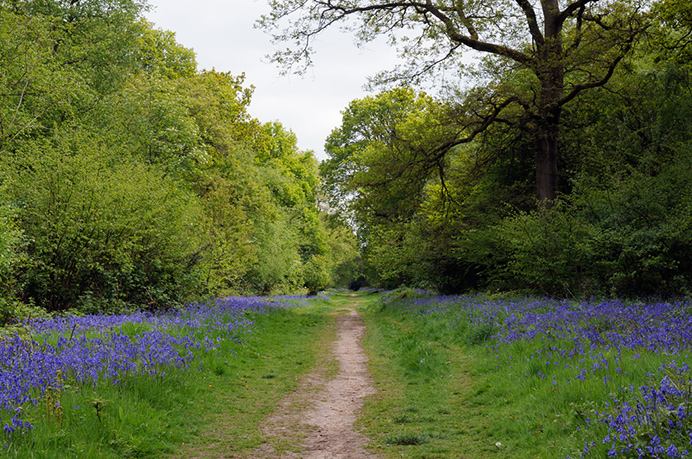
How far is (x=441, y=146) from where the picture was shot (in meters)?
18.7

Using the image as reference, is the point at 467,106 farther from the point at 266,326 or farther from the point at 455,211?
the point at 266,326

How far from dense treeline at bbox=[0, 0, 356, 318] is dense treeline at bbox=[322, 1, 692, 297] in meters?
8.50

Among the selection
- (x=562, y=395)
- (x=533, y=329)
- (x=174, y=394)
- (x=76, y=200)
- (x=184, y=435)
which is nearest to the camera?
(x=562, y=395)

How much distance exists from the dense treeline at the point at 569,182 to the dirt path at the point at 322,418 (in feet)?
24.1

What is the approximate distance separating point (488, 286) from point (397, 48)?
11127 mm

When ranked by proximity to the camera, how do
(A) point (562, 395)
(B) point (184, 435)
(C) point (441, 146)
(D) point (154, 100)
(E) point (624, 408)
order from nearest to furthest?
(E) point (624, 408)
(A) point (562, 395)
(B) point (184, 435)
(C) point (441, 146)
(D) point (154, 100)

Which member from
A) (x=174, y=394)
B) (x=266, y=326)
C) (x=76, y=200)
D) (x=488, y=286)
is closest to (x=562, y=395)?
(x=174, y=394)

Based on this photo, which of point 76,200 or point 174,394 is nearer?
point 174,394

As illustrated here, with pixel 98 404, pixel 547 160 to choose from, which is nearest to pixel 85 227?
pixel 98 404

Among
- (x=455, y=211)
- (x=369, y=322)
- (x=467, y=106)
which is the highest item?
(x=467, y=106)

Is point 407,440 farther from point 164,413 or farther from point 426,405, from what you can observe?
point 164,413

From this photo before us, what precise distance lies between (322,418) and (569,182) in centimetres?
1641

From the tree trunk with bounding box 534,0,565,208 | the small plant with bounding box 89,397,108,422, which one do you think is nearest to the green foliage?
the small plant with bounding box 89,397,108,422

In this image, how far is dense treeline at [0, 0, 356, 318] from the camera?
1329 centimetres
